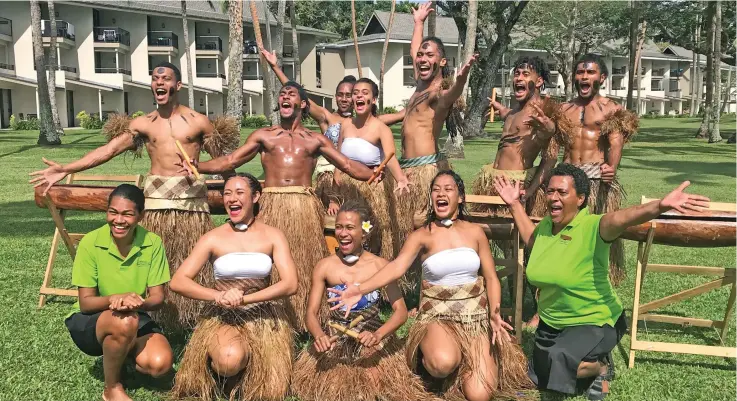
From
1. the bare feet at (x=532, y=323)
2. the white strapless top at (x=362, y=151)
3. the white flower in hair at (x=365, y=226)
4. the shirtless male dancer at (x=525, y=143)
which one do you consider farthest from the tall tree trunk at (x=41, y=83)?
the white flower in hair at (x=365, y=226)

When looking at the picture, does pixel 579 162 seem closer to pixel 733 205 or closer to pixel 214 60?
pixel 733 205

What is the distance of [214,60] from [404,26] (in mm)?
12225

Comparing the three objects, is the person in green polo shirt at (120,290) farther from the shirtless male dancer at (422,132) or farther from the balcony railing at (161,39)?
the balcony railing at (161,39)

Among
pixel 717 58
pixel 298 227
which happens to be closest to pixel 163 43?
pixel 717 58

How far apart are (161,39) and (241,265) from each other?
35898 millimetres

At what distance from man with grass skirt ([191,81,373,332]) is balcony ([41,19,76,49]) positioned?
31488 millimetres

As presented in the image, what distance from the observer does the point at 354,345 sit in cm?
398

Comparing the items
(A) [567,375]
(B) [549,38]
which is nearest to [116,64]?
(B) [549,38]

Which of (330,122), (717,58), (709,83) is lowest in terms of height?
(330,122)

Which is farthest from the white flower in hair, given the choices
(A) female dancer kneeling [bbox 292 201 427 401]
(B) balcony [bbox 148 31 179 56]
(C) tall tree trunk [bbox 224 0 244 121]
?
(B) balcony [bbox 148 31 179 56]

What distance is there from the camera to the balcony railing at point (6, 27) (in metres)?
32.2

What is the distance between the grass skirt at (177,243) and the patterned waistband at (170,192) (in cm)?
5

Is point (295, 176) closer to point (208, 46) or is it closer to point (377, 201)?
point (377, 201)

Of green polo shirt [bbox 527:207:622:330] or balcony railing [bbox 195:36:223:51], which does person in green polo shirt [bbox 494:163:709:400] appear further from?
balcony railing [bbox 195:36:223:51]
